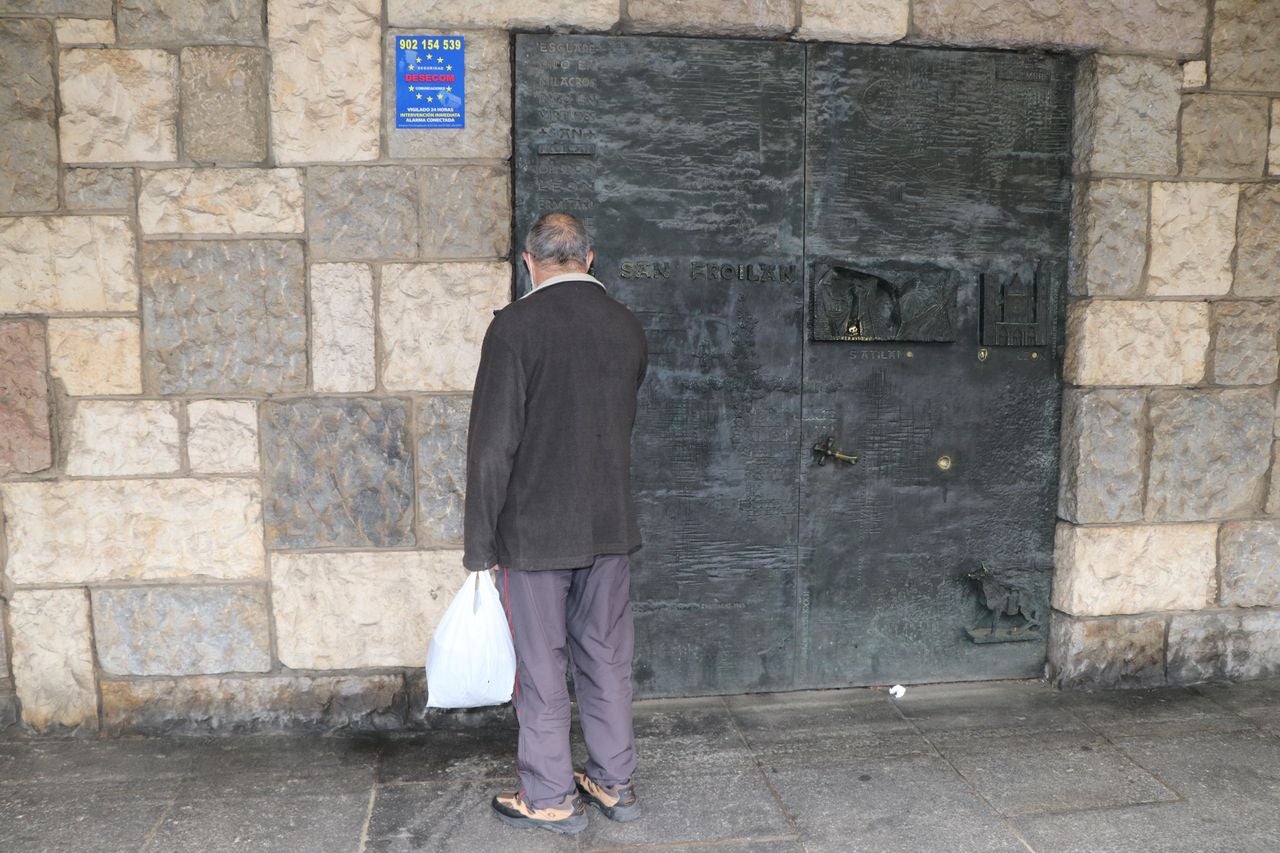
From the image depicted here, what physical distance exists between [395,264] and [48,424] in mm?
1196

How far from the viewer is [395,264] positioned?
3133 millimetres

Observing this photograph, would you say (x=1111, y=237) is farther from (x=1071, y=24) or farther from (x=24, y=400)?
(x=24, y=400)

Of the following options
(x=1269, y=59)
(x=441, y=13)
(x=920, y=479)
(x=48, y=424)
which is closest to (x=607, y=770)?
(x=920, y=479)

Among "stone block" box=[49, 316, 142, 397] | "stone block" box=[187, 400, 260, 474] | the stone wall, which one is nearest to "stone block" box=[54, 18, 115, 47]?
the stone wall

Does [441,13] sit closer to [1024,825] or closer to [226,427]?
[226,427]

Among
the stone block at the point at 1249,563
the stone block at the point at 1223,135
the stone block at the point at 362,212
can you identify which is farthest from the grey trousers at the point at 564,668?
the stone block at the point at 1223,135

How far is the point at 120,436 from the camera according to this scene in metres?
3.10

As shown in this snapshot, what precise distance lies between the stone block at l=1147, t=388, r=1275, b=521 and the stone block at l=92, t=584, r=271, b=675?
3.19m

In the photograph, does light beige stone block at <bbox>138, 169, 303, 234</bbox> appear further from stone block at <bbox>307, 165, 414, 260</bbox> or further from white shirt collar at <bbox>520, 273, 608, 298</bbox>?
white shirt collar at <bbox>520, 273, 608, 298</bbox>

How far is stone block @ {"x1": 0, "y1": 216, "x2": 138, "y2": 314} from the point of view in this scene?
3023 millimetres

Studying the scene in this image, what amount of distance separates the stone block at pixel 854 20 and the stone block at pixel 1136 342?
1.19 meters

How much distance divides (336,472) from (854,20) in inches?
90.2

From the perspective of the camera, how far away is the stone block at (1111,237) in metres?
3.44

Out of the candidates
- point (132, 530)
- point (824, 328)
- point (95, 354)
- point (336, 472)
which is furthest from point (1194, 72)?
point (132, 530)
